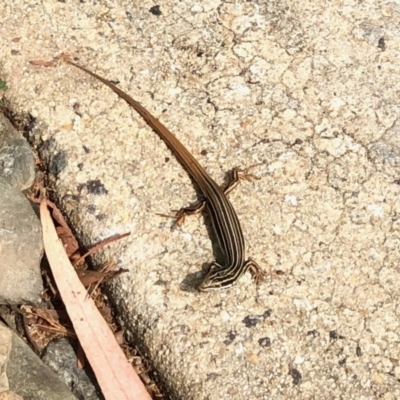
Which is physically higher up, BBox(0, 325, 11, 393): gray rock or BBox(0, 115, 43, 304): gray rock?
BBox(0, 115, 43, 304): gray rock

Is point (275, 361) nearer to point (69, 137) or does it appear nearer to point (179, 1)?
point (69, 137)

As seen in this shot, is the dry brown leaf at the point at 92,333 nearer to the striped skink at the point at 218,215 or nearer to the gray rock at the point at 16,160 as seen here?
the gray rock at the point at 16,160

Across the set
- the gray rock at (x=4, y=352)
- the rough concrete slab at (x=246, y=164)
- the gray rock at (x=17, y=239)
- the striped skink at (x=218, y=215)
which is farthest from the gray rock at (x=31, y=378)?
the striped skink at (x=218, y=215)

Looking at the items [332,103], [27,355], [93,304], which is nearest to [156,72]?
[332,103]

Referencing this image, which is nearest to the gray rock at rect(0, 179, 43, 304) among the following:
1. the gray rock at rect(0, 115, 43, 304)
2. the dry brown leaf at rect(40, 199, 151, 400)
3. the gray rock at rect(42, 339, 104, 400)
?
the gray rock at rect(0, 115, 43, 304)

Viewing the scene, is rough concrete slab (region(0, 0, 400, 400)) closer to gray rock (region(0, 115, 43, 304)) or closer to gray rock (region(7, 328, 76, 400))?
gray rock (region(0, 115, 43, 304))

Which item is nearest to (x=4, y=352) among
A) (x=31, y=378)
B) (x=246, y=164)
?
(x=31, y=378)
